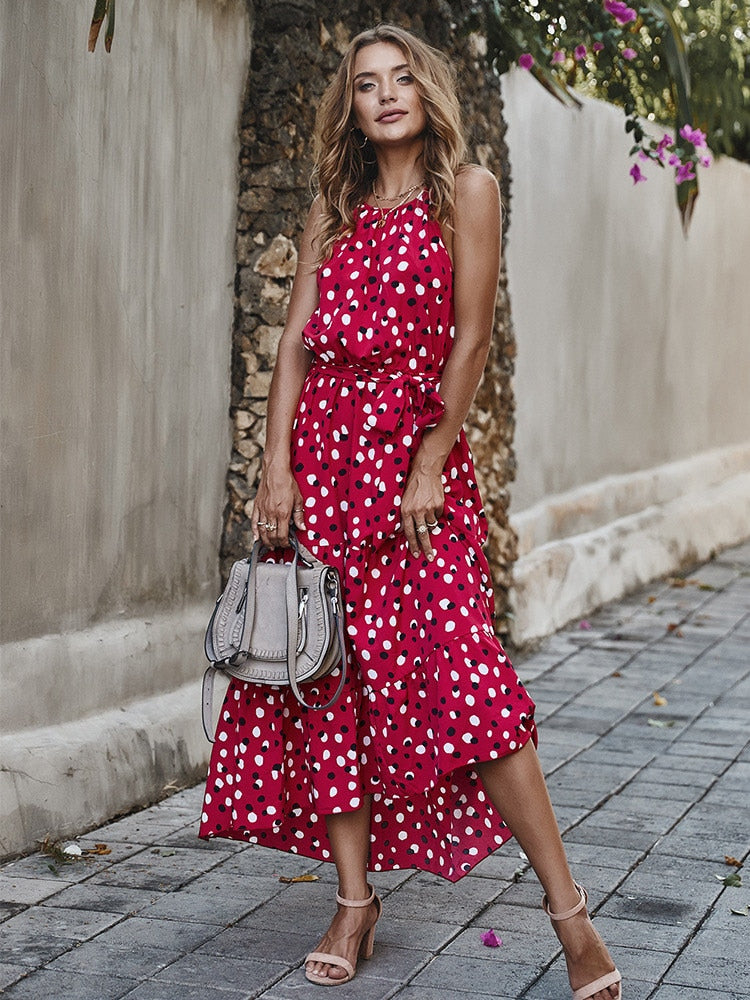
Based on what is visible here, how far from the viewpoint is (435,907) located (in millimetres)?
3754

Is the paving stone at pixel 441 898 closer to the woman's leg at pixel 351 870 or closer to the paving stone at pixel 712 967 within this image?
the woman's leg at pixel 351 870

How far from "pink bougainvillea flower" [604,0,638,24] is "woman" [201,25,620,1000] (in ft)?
8.78

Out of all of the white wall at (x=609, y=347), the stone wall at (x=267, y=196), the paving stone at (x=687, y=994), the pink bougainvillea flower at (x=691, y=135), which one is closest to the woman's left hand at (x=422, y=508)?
the paving stone at (x=687, y=994)

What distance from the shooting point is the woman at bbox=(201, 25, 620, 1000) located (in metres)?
3.21

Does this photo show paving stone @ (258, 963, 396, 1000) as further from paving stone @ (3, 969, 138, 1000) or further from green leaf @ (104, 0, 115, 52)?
green leaf @ (104, 0, 115, 52)

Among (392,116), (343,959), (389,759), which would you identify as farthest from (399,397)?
(343,959)

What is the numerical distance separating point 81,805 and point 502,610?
2877 mm

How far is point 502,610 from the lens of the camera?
266 inches

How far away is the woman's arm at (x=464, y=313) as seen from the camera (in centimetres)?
329

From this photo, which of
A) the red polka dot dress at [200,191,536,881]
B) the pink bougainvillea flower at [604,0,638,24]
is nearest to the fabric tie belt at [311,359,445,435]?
the red polka dot dress at [200,191,536,881]

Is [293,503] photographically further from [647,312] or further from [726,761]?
[647,312]

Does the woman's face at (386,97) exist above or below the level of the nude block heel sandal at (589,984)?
above

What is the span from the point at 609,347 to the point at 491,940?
5.75 m

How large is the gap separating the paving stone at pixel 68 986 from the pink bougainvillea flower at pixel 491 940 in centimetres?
79
